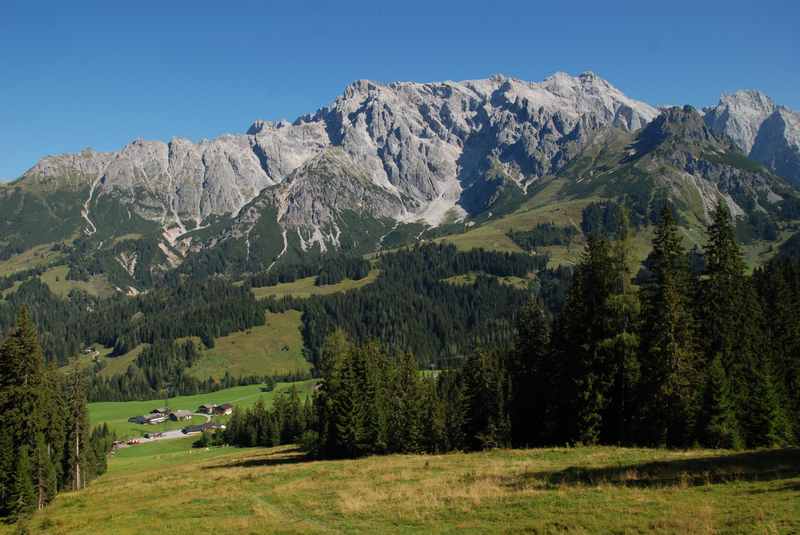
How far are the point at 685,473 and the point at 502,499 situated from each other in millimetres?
8655

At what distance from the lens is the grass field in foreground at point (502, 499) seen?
21233 mm

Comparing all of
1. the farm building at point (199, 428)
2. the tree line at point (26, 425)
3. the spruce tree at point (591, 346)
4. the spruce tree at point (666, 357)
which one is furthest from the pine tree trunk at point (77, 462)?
the farm building at point (199, 428)

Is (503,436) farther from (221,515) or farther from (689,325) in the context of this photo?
(221,515)

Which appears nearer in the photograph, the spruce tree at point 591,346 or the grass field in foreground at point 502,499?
the grass field in foreground at point 502,499

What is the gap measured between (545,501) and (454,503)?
4.23 m

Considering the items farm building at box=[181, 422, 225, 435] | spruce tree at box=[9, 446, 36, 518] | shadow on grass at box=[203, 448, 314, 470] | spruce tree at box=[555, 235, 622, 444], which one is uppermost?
spruce tree at box=[555, 235, 622, 444]

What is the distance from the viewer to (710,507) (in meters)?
21.2

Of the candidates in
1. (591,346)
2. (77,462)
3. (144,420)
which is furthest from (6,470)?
(144,420)

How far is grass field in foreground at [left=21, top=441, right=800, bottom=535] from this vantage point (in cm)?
2123

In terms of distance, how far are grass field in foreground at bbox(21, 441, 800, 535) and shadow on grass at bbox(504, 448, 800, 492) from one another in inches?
2.5

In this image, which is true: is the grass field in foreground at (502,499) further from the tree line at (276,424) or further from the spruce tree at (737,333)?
the tree line at (276,424)

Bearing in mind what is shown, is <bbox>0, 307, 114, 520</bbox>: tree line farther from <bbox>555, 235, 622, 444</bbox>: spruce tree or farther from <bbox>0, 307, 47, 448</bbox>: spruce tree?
<bbox>555, 235, 622, 444</bbox>: spruce tree

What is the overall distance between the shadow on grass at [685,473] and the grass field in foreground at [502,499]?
6 centimetres

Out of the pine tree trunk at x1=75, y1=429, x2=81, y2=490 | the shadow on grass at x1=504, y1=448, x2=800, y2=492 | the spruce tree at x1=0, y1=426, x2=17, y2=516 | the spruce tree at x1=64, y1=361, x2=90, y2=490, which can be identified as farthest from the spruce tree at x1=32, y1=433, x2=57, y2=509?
the shadow on grass at x1=504, y1=448, x2=800, y2=492
